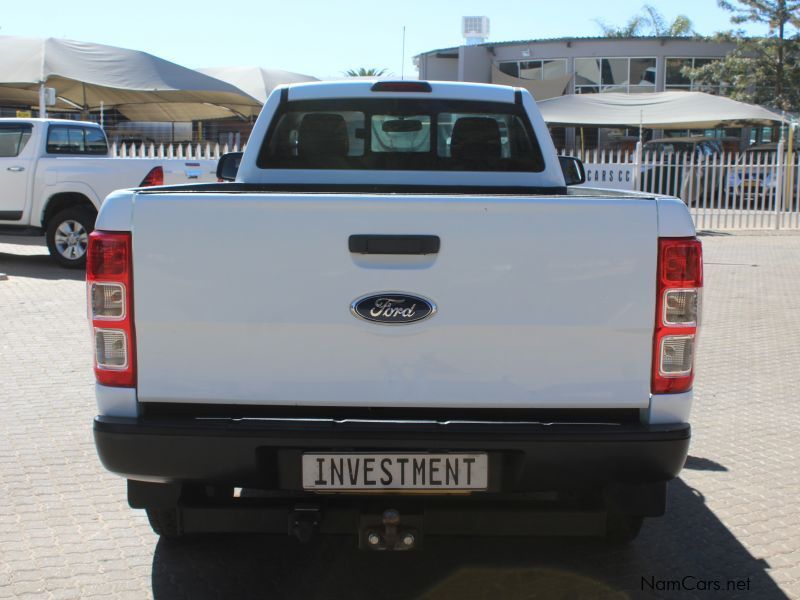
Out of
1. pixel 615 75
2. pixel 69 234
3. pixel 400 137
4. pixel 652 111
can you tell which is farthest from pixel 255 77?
pixel 400 137

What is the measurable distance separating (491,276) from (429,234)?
231 mm

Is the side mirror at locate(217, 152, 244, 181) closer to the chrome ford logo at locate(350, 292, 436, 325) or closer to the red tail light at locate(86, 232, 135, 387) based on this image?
the red tail light at locate(86, 232, 135, 387)

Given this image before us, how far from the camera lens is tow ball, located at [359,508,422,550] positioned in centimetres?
318

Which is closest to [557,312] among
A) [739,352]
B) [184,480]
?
[184,480]

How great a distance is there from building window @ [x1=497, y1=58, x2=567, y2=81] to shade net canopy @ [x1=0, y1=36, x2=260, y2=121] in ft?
49.6

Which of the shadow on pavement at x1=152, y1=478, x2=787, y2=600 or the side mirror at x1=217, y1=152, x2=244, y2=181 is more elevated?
the side mirror at x1=217, y1=152, x2=244, y2=181

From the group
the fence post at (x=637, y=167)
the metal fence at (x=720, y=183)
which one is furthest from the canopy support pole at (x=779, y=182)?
the fence post at (x=637, y=167)

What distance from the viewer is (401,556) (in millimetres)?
4102

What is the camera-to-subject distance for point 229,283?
10.2ft

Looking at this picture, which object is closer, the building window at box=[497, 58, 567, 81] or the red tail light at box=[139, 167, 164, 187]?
the red tail light at box=[139, 167, 164, 187]

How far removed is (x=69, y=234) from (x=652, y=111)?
54.0 feet

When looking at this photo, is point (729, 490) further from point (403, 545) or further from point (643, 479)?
point (403, 545)

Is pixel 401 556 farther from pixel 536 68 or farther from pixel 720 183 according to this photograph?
pixel 536 68

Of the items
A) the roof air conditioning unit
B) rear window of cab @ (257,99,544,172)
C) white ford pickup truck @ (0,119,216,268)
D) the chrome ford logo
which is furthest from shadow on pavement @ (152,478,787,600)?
the roof air conditioning unit
